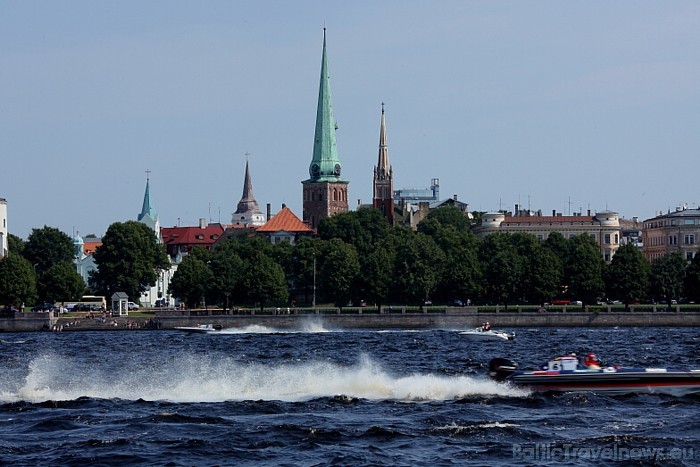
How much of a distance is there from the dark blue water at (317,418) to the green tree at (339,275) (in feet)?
277

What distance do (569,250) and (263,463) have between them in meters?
133

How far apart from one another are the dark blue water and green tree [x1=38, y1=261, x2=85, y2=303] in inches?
3330

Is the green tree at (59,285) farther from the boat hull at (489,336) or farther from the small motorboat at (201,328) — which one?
the boat hull at (489,336)

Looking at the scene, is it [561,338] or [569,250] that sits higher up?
[569,250]

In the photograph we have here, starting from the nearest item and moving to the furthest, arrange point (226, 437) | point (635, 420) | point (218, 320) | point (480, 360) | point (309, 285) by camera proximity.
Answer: point (226, 437) → point (635, 420) → point (480, 360) → point (218, 320) → point (309, 285)

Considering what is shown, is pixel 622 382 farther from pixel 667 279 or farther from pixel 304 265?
pixel 304 265

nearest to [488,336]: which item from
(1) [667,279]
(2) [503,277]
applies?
(2) [503,277]

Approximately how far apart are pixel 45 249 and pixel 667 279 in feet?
287

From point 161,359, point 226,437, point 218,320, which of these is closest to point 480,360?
point 161,359

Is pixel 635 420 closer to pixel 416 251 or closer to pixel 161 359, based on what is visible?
pixel 161 359

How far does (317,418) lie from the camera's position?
162 feet

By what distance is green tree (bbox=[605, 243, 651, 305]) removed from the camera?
518 feet

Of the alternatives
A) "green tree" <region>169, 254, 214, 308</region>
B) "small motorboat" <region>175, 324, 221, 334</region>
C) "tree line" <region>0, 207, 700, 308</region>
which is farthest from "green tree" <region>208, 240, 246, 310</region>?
"small motorboat" <region>175, 324, 221, 334</region>

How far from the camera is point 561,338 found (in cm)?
11556
